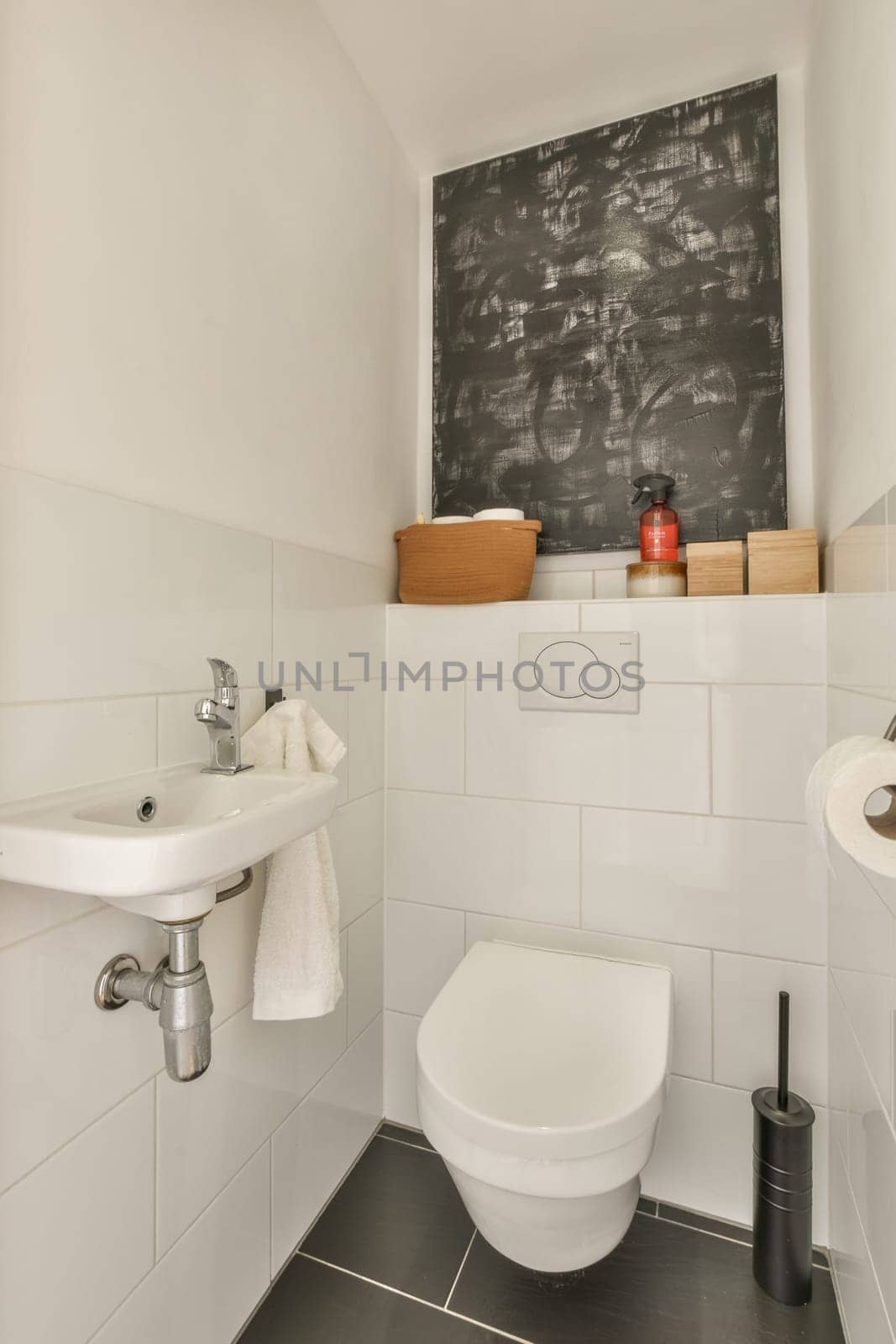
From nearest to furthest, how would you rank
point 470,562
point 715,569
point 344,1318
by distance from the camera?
1. point 344,1318
2. point 715,569
3. point 470,562

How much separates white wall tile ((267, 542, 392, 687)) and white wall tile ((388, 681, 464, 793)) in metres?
0.11

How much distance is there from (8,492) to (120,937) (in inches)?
22.1

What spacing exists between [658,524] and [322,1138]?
56.6 inches

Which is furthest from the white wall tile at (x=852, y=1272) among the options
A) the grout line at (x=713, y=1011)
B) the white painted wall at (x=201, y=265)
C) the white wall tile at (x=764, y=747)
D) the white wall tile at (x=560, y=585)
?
the white painted wall at (x=201, y=265)

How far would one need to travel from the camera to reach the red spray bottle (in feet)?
4.75

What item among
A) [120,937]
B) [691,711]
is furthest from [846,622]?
[120,937]

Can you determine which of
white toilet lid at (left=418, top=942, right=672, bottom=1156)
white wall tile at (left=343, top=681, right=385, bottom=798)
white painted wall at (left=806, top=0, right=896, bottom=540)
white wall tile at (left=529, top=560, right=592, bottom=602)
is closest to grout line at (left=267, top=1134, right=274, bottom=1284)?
white toilet lid at (left=418, top=942, right=672, bottom=1156)

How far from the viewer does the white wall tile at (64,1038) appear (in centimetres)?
72

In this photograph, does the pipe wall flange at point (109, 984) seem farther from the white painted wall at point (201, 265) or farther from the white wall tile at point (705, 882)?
the white wall tile at point (705, 882)

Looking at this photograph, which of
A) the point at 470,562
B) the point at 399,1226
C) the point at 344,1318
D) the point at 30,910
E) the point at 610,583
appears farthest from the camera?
the point at 610,583

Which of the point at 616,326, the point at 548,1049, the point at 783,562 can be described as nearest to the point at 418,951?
the point at 548,1049

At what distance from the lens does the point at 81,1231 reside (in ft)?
2.60

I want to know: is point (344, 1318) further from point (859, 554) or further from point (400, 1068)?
point (859, 554)

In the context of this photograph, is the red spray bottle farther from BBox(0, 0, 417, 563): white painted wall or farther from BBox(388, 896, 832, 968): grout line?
BBox(388, 896, 832, 968): grout line
